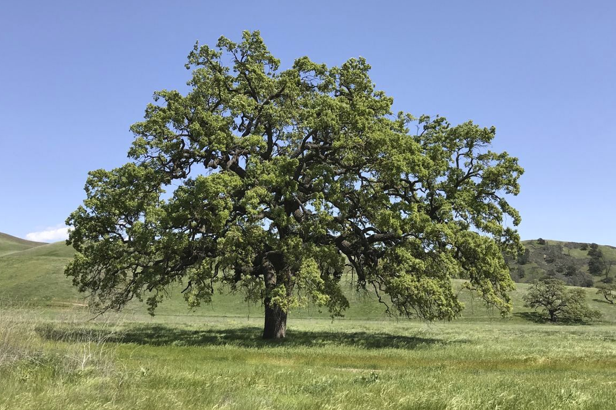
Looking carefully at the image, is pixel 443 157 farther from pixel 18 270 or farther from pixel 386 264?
pixel 18 270

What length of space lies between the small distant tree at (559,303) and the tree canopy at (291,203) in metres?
55.3

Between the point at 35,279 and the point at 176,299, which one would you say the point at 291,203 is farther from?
the point at 35,279

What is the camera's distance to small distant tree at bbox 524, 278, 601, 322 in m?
74.8

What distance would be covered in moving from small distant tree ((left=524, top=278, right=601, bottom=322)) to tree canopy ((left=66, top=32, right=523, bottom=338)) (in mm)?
55259

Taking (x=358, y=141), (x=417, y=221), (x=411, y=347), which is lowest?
(x=411, y=347)

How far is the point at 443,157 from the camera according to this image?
29969mm

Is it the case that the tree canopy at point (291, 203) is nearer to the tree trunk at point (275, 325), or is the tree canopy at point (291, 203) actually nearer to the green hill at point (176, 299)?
the tree trunk at point (275, 325)

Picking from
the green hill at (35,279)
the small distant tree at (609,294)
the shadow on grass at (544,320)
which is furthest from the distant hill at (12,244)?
the small distant tree at (609,294)

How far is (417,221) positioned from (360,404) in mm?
15937

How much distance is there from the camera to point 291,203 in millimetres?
27984

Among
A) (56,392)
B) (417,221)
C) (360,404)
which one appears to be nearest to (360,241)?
(417,221)

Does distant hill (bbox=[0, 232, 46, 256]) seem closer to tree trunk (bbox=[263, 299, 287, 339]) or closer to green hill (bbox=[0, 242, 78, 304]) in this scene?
green hill (bbox=[0, 242, 78, 304])

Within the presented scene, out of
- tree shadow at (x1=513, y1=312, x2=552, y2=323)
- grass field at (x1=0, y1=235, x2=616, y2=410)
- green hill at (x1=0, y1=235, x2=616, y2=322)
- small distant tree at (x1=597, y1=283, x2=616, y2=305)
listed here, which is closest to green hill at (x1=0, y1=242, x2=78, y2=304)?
green hill at (x1=0, y1=235, x2=616, y2=322)

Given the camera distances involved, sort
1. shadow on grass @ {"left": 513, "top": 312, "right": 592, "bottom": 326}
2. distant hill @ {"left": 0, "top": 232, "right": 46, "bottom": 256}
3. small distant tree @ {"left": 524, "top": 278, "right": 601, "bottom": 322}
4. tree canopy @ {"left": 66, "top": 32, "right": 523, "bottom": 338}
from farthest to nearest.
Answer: distant hill @ {"left": 0, "top": 232, "right": 46, "bottom": 256}, small distant tree @ {"left": 524, "top": 278, "right": 601, "bottom": 322}, shadow on grass @ {"left": 513, "top": 312, "right": 592, "bottom": 326}, tree canopy @ {"left": 66, "top": 32, "right": 523, "bottom": 338}
